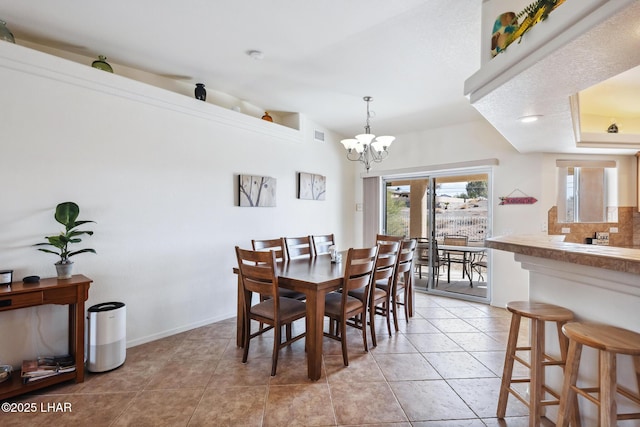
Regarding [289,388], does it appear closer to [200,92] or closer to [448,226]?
[200,92]

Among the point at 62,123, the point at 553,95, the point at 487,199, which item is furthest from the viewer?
the point at 487,199

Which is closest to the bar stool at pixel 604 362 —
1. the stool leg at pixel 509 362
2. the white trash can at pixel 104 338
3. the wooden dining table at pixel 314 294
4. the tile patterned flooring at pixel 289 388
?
the stool leg at pixel 509 362

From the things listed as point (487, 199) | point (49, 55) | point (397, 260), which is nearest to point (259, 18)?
point (49, 55)

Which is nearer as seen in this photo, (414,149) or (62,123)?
(62,123)

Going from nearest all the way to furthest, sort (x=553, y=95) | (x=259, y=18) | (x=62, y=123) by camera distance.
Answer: (x=553, y=95) < (x=259, y=18) < (x=62, y=123)

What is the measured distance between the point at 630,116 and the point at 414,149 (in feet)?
8.80

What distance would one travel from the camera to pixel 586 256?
1444 millimetres

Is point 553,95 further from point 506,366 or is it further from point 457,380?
point 457,380

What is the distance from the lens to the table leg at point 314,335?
240cm

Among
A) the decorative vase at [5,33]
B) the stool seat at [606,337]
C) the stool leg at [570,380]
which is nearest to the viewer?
the stool seat at [606,337]

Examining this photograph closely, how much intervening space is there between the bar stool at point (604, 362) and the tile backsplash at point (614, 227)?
10.5 ft

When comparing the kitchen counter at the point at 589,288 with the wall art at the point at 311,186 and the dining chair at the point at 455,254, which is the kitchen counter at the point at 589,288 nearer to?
the dining chair at the point at 455,254

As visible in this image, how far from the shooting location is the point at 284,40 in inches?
105

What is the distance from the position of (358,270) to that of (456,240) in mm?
2913
